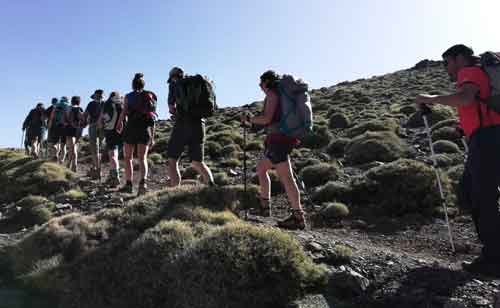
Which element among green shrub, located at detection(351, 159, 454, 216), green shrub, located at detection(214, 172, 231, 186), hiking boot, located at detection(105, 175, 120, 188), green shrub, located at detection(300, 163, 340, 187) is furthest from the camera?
green shrub, located at detection(214, 172, 231, 186)

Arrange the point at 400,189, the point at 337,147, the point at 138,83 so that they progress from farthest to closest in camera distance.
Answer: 1. the point at 337,147
2. the point at 400,189
3. the point at 138,83

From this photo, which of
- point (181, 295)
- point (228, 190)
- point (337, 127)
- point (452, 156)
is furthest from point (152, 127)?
point (337, 127)

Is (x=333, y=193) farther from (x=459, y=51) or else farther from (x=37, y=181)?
(x=37, y=181)

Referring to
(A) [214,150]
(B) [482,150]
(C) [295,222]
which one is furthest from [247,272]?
(A) [214,150]

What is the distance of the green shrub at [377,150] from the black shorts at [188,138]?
29.4 feet

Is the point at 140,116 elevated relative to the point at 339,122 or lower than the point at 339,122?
lower

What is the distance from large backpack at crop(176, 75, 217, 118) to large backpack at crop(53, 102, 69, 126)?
24.4 feet

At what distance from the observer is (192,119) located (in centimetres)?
759

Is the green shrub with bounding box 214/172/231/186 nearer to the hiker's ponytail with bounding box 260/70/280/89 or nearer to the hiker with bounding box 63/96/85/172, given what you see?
the hiker with bounding box 63/96/85/172

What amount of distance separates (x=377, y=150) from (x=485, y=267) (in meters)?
10.9

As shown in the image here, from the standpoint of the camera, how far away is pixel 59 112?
1370 cm

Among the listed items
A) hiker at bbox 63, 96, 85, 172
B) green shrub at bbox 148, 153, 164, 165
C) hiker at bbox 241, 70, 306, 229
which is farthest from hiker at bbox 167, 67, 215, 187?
green shrub at bbox 148, 153, 164, 165

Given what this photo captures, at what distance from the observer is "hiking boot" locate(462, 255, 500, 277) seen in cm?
466

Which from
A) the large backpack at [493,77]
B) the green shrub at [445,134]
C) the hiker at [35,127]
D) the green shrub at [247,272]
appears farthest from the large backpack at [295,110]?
the green shrub at [445,134]
